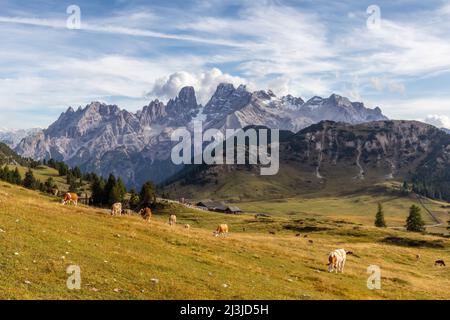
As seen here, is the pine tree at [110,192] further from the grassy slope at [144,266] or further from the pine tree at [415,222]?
the grassy slope at [144,266]

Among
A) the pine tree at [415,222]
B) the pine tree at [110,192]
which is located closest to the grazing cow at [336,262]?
the pine tree at [415,222]

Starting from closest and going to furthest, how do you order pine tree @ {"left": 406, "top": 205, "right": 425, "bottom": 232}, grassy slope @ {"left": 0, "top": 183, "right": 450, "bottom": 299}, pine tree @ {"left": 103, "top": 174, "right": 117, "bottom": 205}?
grassy slope @ {"left": 0, "top": 183, "right": 450, "bottom": 299}, pine tree @ {"left": 406, "top": 205, "right": 425, "bottom": 232}, pine tree @ {"left": 103, "top": 174, "right": 117, "bottom": 205}

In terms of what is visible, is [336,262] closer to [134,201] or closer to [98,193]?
[98,193]

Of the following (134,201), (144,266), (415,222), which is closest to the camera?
(144,266)

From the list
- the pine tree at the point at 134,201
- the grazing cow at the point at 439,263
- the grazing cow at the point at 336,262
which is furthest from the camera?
the pine tree at the point at 134,201

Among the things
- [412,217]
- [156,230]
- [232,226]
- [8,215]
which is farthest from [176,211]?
[8,215]

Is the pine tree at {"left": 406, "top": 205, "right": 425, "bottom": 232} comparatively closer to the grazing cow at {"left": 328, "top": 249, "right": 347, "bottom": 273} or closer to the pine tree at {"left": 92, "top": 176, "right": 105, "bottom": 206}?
the pine tree at {"left": 92, "top": 176, "right": 105, "bottom": 206}

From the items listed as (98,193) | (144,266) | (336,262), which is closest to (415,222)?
(98,193)

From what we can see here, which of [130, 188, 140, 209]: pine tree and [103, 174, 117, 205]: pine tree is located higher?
[103, 174, 117, 205]: pine tree

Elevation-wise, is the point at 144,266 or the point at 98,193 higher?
the point at 144,266

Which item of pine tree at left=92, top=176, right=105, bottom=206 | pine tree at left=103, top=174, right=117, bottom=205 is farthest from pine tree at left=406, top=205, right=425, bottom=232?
pine tree at left=92, top=176, right=105, bottom=206

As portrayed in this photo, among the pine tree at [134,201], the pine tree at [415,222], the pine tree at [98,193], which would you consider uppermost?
the pine tree at [98,193]
